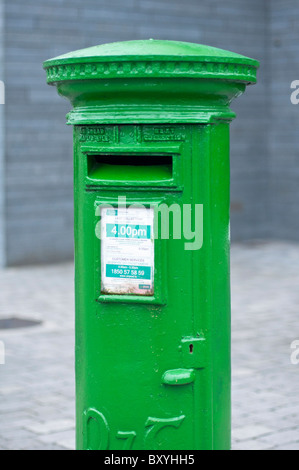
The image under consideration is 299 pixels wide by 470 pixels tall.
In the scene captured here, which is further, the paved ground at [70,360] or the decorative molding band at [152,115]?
the paved ground at [70,360]

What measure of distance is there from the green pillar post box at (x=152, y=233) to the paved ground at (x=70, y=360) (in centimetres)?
161

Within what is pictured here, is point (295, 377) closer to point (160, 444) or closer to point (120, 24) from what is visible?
point (160, 444)

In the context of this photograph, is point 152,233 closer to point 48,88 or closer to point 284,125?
point 48,88

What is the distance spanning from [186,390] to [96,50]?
1245mm

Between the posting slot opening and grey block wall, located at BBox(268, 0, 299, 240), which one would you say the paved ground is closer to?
the posting slot opening

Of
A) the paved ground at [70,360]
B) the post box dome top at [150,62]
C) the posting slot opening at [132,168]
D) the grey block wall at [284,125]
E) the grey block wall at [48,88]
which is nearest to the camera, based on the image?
the post box dome top at [150,62]

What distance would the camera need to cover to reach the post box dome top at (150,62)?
2965mm

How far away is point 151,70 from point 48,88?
8.23 meters

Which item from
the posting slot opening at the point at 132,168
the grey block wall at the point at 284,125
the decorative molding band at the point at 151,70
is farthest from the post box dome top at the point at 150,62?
the grey block wall at the point at 284,125

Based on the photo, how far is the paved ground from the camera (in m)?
4.97

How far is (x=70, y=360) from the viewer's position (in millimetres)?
6578

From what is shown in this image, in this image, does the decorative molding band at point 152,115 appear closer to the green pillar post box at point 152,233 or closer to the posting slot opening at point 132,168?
the green pillar post box at point 152,233

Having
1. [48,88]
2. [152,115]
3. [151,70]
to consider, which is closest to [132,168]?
[152,115]

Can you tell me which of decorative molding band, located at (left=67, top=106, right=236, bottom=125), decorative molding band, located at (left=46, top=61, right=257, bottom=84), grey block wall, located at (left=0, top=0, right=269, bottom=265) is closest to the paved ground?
grey block wall, located at (left=0, top=0, right=269, bottom=265)
